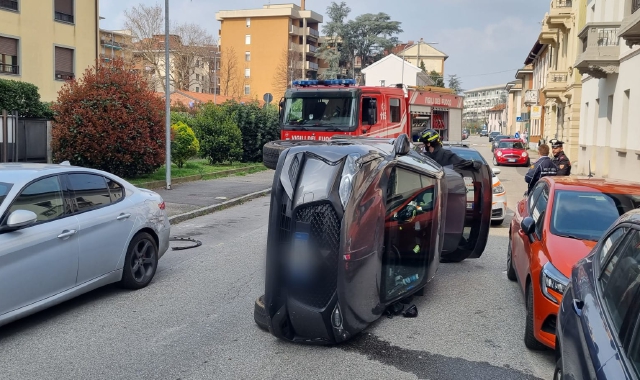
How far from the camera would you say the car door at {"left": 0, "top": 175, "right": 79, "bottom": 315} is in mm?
5367

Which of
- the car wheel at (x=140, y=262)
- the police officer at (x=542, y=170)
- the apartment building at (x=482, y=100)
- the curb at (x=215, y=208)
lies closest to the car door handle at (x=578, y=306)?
the car wheel at (x=140, y=262)

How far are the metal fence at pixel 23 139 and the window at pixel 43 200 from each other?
9.16 meters

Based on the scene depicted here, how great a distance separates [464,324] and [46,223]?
427 centimetres

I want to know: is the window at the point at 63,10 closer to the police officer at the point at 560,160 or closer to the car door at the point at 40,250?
the police officer at the point at 560,160

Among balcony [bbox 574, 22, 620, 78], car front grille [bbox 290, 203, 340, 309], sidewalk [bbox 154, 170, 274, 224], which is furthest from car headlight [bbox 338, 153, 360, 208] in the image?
balcony [bbox 574, 22, 620, 78]

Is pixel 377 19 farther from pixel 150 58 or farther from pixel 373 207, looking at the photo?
pixel 373 207

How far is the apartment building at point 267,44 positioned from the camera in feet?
267

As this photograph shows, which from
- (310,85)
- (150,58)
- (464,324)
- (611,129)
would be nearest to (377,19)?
(150,58)

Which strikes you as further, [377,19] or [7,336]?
[377,19]

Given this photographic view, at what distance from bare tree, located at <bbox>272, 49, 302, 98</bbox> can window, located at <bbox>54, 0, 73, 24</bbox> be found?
159ft

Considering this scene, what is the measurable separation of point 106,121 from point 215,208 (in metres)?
3.88

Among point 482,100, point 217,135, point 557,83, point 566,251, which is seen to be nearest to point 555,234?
point 566,251

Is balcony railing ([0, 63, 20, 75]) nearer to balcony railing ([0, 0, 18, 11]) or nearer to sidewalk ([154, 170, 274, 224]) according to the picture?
balcony railing ([0, 0, 18, 11])

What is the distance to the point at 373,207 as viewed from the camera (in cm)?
523
